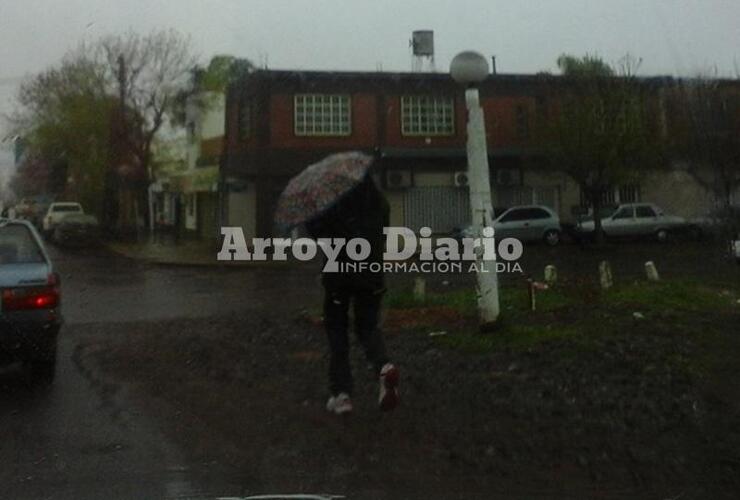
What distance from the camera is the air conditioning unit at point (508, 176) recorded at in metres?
36.4

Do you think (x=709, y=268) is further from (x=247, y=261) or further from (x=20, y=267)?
(x=20, y=267)

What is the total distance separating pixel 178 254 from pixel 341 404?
25.5m

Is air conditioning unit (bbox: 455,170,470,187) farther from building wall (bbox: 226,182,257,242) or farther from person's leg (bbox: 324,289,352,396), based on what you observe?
person's leg (bbox: 324,289,352,396)

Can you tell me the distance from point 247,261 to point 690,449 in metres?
23.5

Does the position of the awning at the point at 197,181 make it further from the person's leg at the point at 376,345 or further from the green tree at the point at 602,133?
the person's leg at the point at 376,345

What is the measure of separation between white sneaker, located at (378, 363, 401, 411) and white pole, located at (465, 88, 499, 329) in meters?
2.80

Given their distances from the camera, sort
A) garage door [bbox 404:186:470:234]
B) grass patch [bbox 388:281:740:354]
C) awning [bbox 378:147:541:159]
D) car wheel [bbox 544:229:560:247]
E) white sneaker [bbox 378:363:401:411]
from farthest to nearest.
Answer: garage door [bbox 404:186:470:234] → awning [bbox 378:147:541:159] → car wheel [bbox 544:229:560:247] → grass patch [bbox 388:281:740:354] → white sneaker [bbox 378:363:401:411]

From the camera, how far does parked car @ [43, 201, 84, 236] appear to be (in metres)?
40.8

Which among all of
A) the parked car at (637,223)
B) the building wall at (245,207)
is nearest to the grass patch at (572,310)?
the parked car at (637,223)

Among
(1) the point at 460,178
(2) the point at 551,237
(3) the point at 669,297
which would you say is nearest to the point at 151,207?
(1) the point at 460,178

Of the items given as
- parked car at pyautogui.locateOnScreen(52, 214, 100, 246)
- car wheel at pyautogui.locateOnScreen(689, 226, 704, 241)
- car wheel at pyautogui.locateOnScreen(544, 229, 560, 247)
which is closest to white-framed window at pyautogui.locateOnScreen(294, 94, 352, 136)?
car wheel at pyautogui.locateOnScreen(544, 229, 560, 247)

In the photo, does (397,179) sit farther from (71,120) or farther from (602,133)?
(71,120)

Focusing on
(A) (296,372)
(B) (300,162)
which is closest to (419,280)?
(A) (296,372)

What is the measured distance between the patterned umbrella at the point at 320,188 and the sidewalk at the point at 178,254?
65.4 feet
